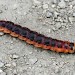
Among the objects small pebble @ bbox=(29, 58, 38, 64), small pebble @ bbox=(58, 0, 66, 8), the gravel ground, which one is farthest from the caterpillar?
small pebble @ bbox=(58, 0, 66, 8)

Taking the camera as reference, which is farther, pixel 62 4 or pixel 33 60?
pixel 62 4

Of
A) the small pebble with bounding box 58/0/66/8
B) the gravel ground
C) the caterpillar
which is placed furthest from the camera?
the small pebble with bounding box 58/0/66/8

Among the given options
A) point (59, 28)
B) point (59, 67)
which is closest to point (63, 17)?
point (59, 28)

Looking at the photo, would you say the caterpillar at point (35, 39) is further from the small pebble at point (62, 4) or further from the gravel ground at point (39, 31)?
the small pebble at point (62, 4)

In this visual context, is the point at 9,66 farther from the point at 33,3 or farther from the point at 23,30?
the point at 33,3

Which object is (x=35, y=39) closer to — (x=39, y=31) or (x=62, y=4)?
(x=39, y=31)

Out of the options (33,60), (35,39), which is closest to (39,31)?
(35,39)

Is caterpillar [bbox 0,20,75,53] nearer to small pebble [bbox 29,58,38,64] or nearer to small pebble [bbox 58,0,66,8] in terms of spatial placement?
small pebble [bbox 29,58,38,64]
